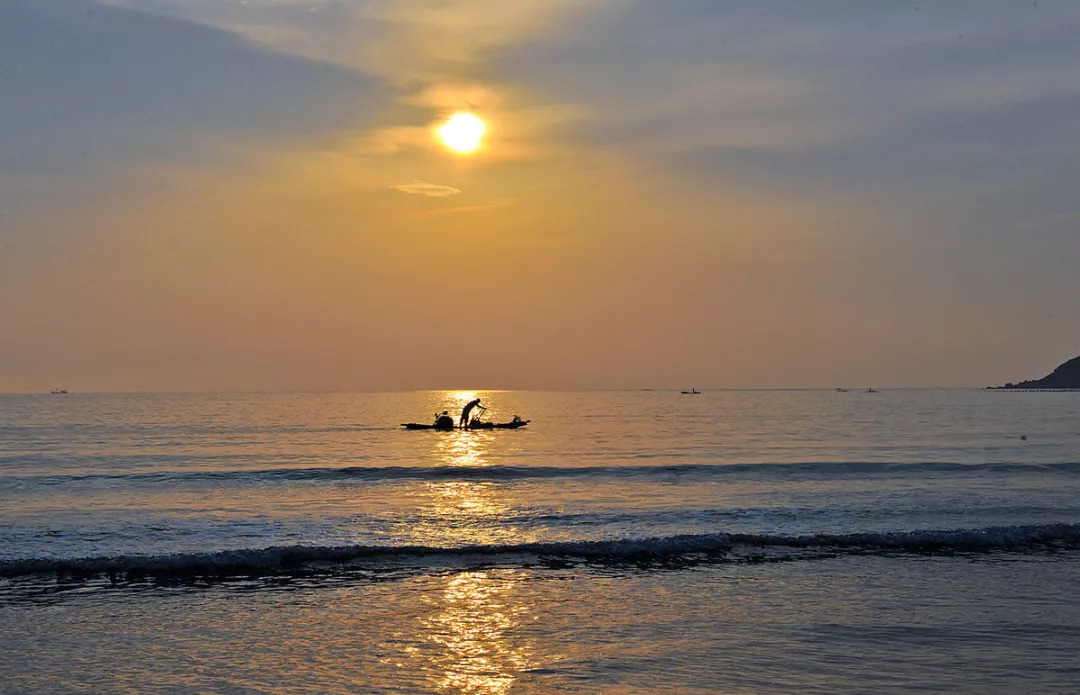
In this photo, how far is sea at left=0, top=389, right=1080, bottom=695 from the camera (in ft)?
41.3

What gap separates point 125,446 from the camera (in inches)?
2606

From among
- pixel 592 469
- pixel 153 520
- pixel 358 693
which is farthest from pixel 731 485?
pixel 358 693

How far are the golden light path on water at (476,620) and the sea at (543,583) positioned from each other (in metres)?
0.06

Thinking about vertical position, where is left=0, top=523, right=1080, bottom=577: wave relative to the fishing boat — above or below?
below

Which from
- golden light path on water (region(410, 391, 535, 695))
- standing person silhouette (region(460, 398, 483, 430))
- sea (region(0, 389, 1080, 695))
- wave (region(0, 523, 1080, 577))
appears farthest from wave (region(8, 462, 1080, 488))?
standing person silhouette (region(460, 398, 483, 430))

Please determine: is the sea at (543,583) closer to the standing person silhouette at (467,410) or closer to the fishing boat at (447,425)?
the standing person silhouette at (467,410)

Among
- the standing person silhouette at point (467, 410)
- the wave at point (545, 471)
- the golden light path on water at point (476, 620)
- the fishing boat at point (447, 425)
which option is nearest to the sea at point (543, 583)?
the golden light path on water at point (476, 620)

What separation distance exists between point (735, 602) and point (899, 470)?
33.5m

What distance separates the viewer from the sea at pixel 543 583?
41.3ft

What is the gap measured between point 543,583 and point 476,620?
139 inches

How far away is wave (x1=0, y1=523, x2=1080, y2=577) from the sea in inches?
4.1

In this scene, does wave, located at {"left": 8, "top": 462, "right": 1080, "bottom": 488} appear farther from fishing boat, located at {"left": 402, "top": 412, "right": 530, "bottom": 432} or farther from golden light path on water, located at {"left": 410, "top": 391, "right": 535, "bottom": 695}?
fishing boat, located at {"left": 402, "top": 412, "right": 530, "bottom": 432}

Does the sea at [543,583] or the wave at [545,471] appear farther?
the wave at [545,471]

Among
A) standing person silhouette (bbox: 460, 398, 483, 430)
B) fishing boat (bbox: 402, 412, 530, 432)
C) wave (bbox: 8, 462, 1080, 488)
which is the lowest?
wave (bbox: 8, 462, 1080, 488)
